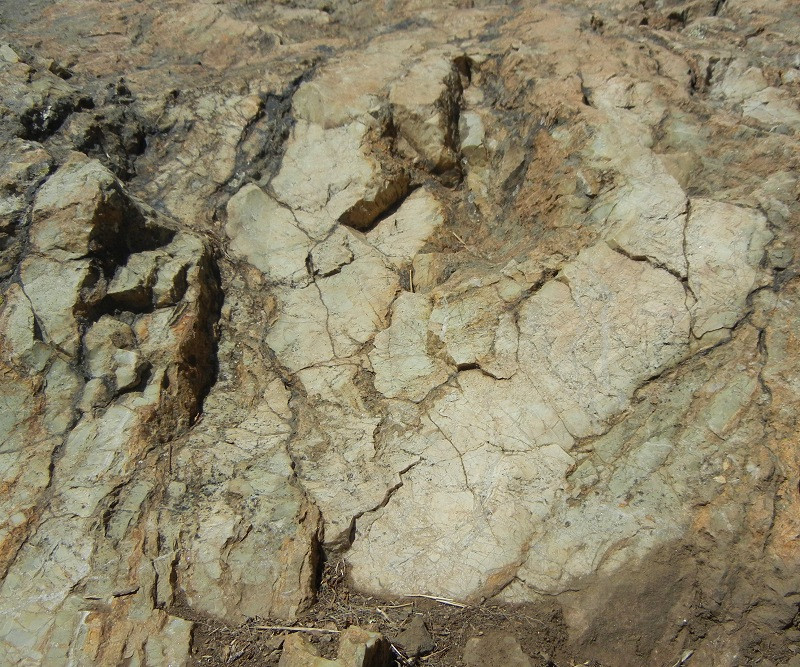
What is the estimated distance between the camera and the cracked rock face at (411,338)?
2727 millimetres

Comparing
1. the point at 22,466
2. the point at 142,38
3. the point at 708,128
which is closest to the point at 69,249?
the point at 22,466

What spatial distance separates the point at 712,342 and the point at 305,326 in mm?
2232

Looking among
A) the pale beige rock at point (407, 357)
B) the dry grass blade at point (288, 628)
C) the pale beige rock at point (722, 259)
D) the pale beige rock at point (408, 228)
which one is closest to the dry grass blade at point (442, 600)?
the dry grass blade at point (288, 628)

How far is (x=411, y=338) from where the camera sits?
3.51 m

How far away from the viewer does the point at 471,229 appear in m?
4.02

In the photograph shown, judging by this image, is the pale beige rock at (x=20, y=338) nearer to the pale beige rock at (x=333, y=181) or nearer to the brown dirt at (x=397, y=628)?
the brown dirt at (x=397, y=628)

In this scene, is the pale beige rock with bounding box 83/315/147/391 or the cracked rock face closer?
the cracked rock face

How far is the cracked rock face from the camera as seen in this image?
2727 mm

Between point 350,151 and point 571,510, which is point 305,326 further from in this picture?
point 571,510

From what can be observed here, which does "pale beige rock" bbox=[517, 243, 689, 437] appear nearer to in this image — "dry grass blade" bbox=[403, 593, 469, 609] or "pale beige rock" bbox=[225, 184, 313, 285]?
"dry grass blade" bbox=[403, 593, 469, 609]

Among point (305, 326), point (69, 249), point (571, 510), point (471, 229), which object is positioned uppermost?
point (69, 249)

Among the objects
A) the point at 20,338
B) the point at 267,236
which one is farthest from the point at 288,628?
the point at 267,236

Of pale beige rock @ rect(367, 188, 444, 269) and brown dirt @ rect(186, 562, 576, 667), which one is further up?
pale beige rock @ rect(367, 188, 444, 269)

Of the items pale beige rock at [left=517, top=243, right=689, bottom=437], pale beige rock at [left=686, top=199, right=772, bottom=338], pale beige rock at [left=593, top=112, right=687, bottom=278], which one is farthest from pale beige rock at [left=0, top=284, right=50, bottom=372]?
pale beige rock at [left=686, top=199, right=772, bottom=338]
